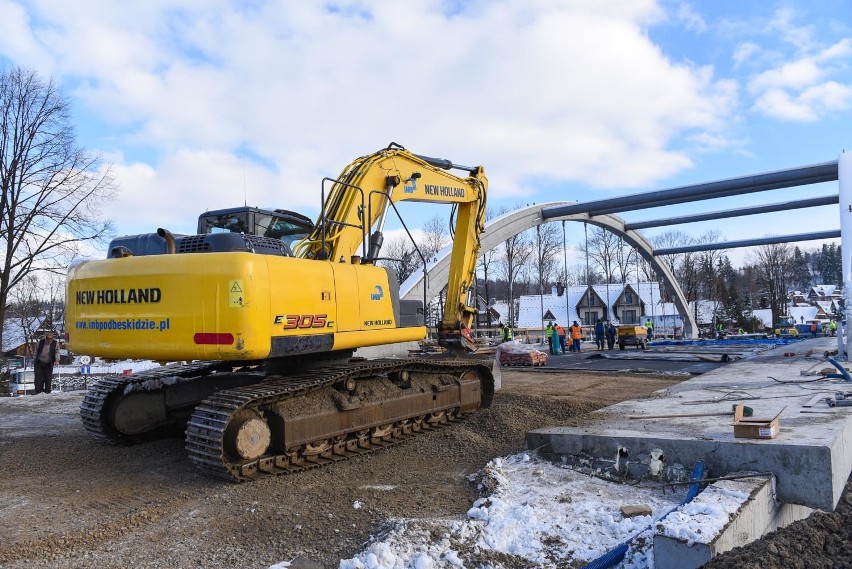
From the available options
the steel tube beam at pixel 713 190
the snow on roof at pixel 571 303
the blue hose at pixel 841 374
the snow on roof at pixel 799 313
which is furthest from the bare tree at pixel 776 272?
the blue hose at pixel 841 374

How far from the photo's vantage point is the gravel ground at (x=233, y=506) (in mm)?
3971

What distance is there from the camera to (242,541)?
4.22 m

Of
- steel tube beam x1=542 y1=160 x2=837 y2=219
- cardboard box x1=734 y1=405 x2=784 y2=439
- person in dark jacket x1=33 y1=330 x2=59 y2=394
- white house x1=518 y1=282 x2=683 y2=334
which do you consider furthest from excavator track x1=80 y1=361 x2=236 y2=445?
white house x1=518 y1=282 x2=683 y2=334

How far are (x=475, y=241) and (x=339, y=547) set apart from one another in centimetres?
645

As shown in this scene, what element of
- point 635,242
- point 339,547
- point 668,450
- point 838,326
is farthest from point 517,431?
point 635,242

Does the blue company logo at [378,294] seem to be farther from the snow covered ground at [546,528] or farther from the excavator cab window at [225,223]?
the snow covered ground at [546,528]

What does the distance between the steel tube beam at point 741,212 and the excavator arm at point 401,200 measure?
22742 mm

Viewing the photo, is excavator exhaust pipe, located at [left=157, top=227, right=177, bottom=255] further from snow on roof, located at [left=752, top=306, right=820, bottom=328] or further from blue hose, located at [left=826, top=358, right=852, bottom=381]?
snow on roof, located at [left=752, top=306, right=820, bottom=328]

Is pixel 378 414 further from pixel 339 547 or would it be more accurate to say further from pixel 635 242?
pixel 635 242

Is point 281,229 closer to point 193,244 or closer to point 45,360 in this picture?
point 193,244

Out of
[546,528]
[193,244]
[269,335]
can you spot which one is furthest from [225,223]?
[546,528]

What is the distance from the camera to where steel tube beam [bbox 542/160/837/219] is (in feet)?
69.3

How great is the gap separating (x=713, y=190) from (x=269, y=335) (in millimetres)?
21784

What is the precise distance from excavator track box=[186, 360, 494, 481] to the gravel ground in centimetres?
15
